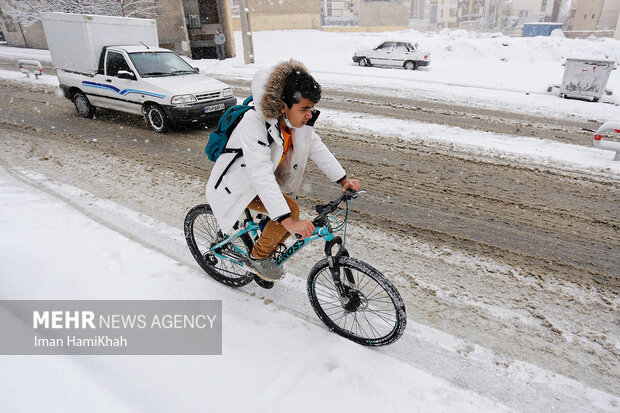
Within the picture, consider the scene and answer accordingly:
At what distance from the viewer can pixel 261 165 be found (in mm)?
2316

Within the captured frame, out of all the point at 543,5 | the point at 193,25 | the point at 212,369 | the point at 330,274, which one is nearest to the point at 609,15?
the point at 543,5

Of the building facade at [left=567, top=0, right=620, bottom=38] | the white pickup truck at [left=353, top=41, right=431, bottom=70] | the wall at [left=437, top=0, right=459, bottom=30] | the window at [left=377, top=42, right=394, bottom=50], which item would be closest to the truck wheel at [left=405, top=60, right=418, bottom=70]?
the white pickup truck at [left=353, top=41, right=431, bottom=70]

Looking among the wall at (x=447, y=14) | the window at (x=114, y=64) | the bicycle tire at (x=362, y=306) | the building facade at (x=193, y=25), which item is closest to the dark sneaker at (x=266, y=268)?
the bicycle tire at (x=362, y=306)

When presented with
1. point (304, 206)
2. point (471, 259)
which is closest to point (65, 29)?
point (304, 206)

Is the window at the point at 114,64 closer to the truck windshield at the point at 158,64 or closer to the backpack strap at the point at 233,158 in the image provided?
the truck windshield at the point at 158,64

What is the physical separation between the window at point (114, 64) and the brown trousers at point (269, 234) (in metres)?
7.46

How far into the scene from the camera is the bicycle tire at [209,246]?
10.9ft

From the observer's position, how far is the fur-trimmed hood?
2.20m

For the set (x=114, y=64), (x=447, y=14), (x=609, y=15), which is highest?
(x=447, y=14)

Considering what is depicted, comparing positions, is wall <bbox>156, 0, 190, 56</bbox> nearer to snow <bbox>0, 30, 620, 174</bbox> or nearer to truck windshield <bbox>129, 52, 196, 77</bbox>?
snow <bbox>0, 30, 620, 174</bbox>

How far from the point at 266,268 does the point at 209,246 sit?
785 mm

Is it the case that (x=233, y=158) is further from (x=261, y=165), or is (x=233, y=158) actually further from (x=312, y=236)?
(x=312, y=236)

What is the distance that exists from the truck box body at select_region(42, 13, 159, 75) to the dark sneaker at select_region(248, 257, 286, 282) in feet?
28.6

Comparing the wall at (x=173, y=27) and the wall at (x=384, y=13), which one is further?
the wall at (x=384, y=13)
